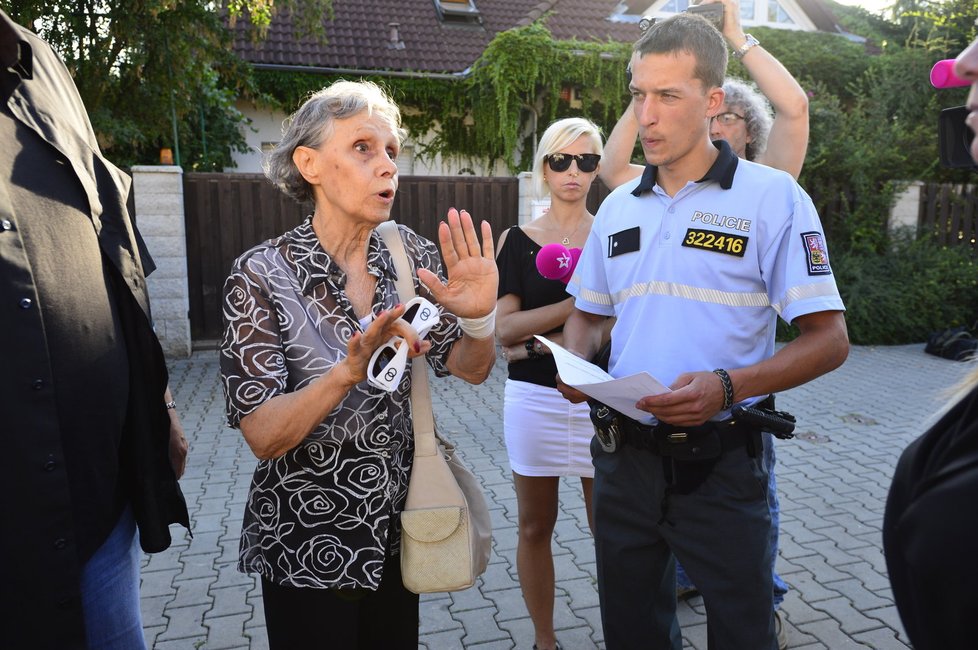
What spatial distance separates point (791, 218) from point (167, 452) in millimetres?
1852

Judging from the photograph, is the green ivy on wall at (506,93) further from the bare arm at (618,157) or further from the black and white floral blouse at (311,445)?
the black and white floral blouse at (311,445)

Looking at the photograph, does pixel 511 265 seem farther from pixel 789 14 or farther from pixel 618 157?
pixel 789 14

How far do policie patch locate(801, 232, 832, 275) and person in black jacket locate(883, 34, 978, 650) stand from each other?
1.04 metres

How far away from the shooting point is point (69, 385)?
63.4 inches

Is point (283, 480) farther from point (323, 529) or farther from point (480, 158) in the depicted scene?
point (480, 158)

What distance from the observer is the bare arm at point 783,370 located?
200cm

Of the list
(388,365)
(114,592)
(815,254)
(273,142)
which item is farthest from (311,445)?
(273,142)

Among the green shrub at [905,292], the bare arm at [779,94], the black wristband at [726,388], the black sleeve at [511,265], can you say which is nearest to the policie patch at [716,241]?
the black wristband at [726,388]

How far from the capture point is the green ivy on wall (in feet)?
44.0

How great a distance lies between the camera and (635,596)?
7.47ft

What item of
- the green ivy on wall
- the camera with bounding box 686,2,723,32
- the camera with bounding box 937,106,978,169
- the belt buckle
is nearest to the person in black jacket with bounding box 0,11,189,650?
the belt buckle

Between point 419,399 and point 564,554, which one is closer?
point 419,399

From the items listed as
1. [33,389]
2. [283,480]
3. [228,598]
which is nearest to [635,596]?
[283,480]

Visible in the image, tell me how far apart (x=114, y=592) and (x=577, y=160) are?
2.51 metres
